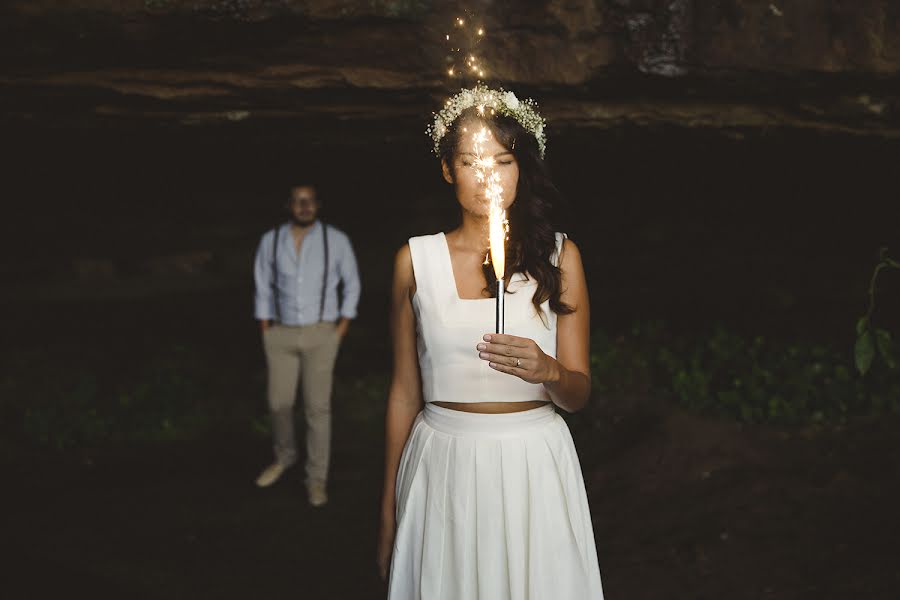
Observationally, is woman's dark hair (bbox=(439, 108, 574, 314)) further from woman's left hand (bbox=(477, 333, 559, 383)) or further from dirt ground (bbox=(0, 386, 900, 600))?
dirt ground (bbox=(0, 386, 900, 600))

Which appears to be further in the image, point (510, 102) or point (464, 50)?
point (464, 50)

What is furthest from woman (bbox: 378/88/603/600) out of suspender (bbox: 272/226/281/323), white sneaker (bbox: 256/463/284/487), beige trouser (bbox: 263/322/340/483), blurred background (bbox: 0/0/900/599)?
white sneaker (bbox: 256/463/284/487)

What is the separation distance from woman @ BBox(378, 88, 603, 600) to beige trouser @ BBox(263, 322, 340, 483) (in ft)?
11.8

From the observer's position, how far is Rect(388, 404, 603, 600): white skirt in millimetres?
2648

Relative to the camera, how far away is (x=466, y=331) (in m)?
2.68

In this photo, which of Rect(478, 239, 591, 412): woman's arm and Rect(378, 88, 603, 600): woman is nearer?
Rect(478, 239, 591, 412): woman's arm

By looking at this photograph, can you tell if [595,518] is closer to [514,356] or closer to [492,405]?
[492,405]

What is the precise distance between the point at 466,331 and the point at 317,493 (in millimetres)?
3977

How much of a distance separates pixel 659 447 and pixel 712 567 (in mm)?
1824

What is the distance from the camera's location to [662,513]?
19.3 ft

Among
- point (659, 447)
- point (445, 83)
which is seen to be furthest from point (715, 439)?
point (445, 83)

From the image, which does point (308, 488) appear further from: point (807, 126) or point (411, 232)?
point (807, 126)

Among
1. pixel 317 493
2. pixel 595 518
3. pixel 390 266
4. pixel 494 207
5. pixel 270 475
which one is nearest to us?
pixel 494 207

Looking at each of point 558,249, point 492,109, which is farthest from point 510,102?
point 558,249
